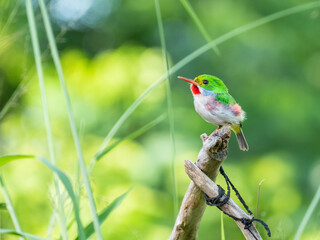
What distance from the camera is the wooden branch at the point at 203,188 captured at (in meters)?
0.91

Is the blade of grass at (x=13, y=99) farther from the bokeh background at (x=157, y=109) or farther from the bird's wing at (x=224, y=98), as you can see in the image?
the bird's wing at (x=224, y=98)

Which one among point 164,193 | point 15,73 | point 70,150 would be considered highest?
point 15,73

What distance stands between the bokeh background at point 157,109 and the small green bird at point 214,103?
0.57 meters

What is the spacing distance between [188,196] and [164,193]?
2.10 m

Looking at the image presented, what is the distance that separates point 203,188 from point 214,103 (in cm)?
27

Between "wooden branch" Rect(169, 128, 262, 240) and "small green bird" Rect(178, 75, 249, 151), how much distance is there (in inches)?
4.7

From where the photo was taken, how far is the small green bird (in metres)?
1.10

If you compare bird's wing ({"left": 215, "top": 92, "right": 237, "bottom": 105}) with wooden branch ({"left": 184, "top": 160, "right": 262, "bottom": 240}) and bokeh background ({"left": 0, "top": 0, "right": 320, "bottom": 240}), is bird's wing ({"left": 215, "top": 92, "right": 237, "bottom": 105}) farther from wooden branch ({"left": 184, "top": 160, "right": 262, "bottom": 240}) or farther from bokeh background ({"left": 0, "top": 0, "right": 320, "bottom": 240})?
bokeh background ({"left": 0, "top": 0, "right": 320, "bottom": 240})

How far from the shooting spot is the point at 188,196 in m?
0.96

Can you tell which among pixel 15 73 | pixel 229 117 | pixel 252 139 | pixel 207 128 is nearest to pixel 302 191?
pixel 252 139

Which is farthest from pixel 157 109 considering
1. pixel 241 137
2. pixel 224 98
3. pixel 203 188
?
pixel 203 188

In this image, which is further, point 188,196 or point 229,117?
point 229,117

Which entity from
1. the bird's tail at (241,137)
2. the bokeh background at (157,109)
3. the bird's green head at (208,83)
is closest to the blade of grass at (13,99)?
the bokeh background at (157,109)

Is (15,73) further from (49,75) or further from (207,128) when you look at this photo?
(207,128)
